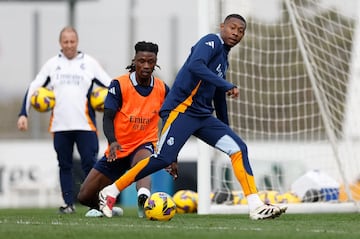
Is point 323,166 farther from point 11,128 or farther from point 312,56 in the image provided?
point 11,128

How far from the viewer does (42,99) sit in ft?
35.0

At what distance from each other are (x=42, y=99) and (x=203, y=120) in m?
2.41

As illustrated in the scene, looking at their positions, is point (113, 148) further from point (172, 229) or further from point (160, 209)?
point (172, 229)

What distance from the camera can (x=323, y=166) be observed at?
13.6 m

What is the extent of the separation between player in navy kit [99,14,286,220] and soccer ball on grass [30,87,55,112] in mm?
2044

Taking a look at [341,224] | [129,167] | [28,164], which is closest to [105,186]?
[129,167]

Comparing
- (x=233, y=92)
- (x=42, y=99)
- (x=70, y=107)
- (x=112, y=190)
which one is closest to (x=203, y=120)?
(x=233, y=92)

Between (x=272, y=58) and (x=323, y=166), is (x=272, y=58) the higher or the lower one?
the higher one

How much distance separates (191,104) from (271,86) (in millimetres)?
4049

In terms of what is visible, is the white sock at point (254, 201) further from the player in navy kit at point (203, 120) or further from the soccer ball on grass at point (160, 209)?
the soccer ball on grass at point (160, 209)

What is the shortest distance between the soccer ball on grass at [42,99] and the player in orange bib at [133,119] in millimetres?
1457

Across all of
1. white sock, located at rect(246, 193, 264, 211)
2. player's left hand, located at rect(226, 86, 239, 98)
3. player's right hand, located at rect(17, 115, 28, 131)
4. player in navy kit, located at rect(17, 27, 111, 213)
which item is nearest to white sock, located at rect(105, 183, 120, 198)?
white sock, located at rect(246, 193, 264, 211)

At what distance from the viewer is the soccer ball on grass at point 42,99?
1066cm

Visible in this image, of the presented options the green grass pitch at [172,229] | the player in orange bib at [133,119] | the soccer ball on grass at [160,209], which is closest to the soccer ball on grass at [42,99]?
the player in orange bib at [133,119]
